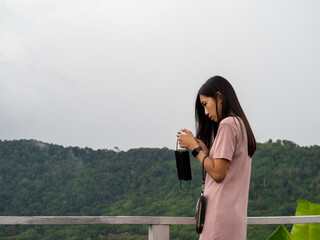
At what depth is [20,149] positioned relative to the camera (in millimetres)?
37562

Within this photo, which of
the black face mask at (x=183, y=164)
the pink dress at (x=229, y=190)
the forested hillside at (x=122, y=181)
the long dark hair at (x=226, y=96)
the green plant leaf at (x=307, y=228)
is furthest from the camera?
the forested hillside at (x=122, y=181)

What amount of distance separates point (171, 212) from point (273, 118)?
27.7 m

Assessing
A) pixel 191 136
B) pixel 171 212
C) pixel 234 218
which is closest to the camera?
pixel 234 218

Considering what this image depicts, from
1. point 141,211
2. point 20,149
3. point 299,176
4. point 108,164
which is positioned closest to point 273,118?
point 299,176

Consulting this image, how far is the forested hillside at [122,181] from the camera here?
3048cm

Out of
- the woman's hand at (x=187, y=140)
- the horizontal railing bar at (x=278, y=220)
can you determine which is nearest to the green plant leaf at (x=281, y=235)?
the horizontal railing bar at (x=278, y=220)

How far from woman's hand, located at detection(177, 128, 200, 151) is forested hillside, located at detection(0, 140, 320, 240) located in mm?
26069

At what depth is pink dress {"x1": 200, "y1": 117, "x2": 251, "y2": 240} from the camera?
4.54 ft

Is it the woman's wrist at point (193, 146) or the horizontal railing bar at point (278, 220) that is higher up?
the woman's wrist at point (193, 146)

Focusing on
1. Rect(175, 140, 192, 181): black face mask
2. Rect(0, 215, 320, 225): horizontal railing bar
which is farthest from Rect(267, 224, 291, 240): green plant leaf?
Rect(175, 140, 192, 181): black face mask

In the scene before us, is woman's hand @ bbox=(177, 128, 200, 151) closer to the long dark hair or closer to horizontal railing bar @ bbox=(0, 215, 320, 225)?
the long dark hair

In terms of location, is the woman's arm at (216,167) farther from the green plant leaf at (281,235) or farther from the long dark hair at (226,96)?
the green plant leaf at (281,235)

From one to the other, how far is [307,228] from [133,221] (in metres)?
1.84

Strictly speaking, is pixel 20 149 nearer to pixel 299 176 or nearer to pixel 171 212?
pixel 171 212
